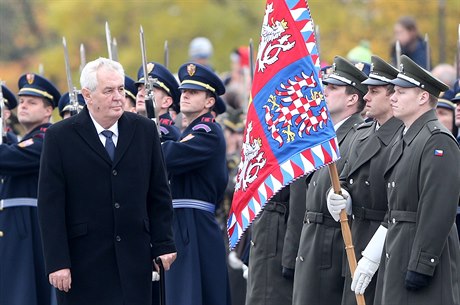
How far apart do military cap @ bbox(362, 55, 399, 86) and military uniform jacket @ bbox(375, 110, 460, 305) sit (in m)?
0.70

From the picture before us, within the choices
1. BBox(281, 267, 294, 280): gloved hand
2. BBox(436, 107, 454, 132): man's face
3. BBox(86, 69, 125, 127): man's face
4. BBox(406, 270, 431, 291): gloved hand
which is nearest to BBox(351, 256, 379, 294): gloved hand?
BBox(406, 270, 431, 291): gloved hand

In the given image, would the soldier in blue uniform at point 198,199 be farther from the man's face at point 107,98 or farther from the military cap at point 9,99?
the military cap at point 9,99

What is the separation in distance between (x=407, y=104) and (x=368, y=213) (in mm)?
968

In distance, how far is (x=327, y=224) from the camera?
34.6 feet

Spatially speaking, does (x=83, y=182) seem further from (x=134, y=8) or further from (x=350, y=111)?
(x=134, y=8)

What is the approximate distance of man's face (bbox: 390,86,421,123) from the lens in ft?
31.0

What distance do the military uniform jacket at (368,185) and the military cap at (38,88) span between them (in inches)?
148

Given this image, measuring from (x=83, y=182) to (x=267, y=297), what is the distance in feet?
9.01

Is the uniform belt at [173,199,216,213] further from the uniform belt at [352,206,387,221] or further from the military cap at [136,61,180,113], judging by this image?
the uniform belt at [352,206,387,221]

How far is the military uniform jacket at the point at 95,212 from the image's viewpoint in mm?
9430

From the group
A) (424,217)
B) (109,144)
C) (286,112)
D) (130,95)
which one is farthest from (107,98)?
(130,95)

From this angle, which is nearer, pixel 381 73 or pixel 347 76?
pixel 381 73

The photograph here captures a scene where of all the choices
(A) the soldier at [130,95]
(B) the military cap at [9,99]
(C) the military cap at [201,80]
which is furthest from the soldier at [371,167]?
(B) the military cap at [9,99]

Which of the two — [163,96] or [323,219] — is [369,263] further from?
[163,96]
